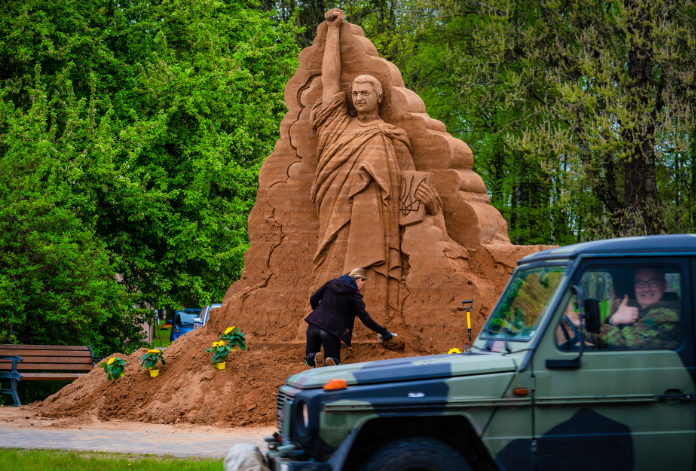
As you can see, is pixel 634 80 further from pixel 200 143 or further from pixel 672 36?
pixel 200 143

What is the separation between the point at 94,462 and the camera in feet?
27.2

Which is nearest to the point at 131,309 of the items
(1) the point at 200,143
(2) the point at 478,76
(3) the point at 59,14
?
(1) the point at 200,143

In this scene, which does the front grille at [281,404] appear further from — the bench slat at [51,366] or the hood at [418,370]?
the bench slat at [51,366]

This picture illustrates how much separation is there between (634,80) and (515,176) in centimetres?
530

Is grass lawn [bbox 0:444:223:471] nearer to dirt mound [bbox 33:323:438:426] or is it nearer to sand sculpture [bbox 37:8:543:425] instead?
dirt mound [bbox 33:323:438:426]

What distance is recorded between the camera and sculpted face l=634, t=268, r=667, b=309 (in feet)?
18.7

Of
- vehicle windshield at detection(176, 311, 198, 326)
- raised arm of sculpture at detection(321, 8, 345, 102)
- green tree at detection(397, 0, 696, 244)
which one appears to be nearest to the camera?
raised arm of sculpture at detection(321, 8, 345, 102)

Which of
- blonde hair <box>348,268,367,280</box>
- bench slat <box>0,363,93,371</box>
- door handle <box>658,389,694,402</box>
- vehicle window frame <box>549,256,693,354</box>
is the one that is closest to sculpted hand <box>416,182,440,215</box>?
blonde hair <box>348,268,367,280</box>

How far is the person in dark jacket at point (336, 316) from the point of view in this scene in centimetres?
1102

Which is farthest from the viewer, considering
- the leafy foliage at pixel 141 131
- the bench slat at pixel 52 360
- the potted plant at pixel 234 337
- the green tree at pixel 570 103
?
the green tree at pixel 570 103

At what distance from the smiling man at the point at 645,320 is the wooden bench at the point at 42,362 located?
10.5 metres

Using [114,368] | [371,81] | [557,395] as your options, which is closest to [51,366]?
[114,368]

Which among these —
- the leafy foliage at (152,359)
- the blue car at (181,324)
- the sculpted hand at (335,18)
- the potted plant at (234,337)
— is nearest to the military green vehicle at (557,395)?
the potted plant at (234,337)

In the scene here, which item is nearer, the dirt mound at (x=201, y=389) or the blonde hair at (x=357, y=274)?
the blonde hair at (x=357, y=274)
